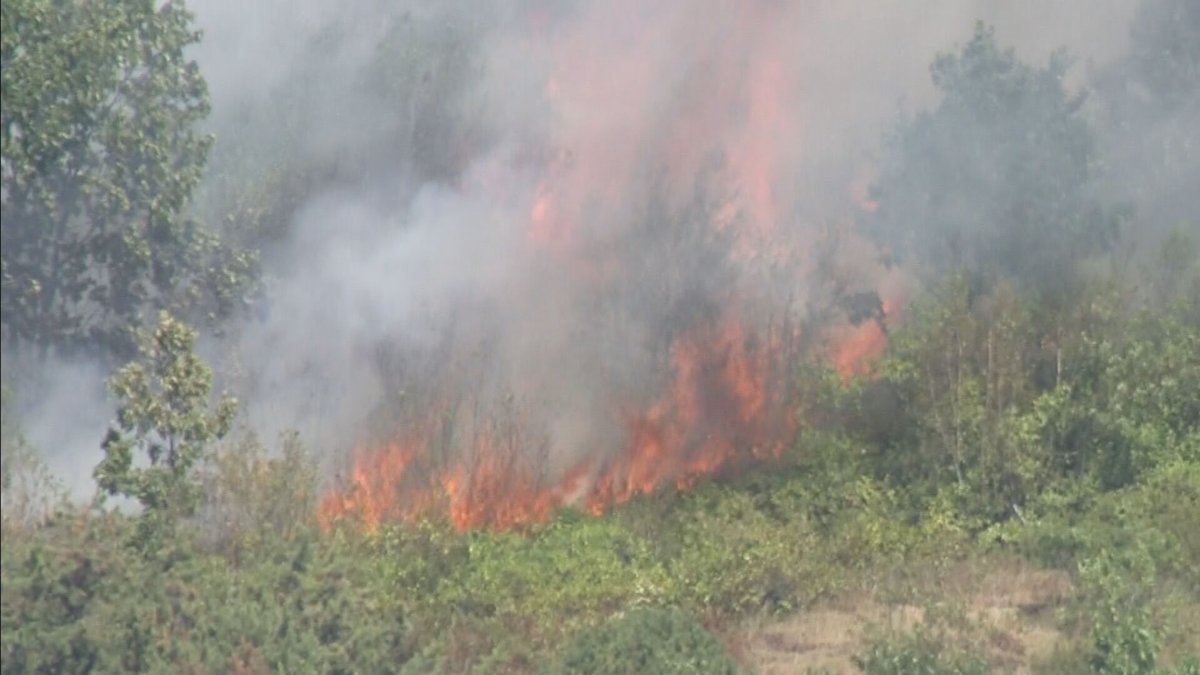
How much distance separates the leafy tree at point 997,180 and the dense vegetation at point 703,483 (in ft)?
0.12

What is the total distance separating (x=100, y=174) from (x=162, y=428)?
2229 mm

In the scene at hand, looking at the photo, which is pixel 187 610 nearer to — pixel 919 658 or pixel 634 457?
pixel 919 658

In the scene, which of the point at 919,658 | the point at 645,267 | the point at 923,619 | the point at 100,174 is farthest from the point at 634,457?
the point at 100,174

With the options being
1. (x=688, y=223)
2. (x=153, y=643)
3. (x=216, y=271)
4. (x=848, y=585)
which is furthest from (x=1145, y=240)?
(x=153, y=643)

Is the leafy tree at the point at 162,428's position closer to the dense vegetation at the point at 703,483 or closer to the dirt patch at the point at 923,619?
the dense vegetation at the point at 703,483

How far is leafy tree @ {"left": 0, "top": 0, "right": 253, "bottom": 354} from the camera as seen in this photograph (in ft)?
37.5

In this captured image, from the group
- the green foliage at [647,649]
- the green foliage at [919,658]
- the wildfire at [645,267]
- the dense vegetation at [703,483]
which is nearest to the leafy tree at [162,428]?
the dense vegetation at [703,483]

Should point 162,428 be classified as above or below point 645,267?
below

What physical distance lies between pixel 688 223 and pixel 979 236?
11.7 ft

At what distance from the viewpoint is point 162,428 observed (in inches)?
530

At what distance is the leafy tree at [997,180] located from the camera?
75.7 feet

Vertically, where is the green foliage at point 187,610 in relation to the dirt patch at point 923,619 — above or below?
above

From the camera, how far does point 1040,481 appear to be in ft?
68.0

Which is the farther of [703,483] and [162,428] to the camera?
[703,483]
